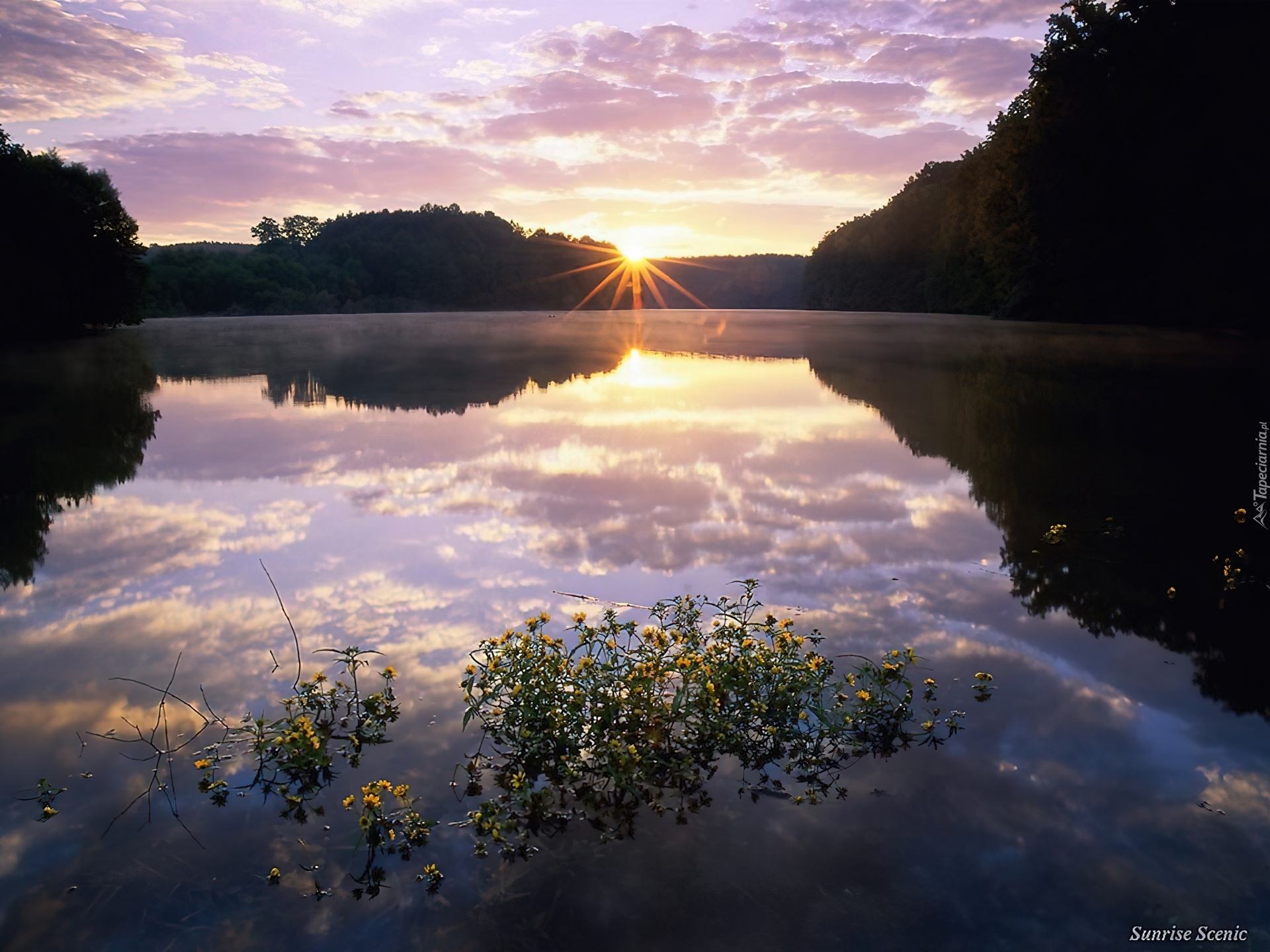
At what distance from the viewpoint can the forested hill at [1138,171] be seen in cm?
3334

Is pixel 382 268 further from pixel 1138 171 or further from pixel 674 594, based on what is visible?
pixel 674 594

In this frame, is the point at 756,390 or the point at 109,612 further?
the point at 756,390

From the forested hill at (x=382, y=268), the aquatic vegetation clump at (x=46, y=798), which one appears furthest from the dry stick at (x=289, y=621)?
the forested hill at (x=382, y=268)

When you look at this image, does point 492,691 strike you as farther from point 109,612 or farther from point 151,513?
point 151,513

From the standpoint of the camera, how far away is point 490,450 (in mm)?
12664

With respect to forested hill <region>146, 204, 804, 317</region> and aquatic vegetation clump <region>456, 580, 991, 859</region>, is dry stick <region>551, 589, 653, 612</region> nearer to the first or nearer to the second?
aquatic vegetation clump <region>456, 580, 991, 859</region>

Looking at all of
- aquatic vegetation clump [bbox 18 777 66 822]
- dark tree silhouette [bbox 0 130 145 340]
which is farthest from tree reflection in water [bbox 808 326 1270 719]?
dark tree silhouette [bbox 0 130 145 340]

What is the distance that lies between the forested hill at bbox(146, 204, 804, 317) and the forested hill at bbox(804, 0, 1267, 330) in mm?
89525

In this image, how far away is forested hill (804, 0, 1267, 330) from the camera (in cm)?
3334

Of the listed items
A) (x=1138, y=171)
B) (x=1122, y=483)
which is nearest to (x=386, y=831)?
(x=1122, y=483)

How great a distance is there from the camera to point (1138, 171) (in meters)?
36.4

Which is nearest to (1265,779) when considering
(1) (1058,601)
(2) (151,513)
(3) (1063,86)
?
(1) (1058,601)

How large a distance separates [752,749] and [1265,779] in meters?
A: 2.64

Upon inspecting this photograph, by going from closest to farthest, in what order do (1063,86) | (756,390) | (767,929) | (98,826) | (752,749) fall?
(767,929) < (98,826) < (752,749) < (756,390) < (1063,86)
